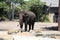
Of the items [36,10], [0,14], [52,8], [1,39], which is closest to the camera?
[1,39]

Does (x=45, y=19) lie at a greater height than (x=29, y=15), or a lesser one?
lesser

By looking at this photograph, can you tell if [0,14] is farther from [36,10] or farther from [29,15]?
[29,15]

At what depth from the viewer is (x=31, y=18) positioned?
1508 centimetres

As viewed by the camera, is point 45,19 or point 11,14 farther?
point 11,14

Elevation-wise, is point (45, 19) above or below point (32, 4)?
below

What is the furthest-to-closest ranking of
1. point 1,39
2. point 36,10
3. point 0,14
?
point 0,14 → point 36,10 → point 1,39

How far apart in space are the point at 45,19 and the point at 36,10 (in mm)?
2406

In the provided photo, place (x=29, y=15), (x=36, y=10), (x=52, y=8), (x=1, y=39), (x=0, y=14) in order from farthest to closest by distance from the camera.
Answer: (x=52, y=8)
(x=0, y=14)
(x=36, y=10)
(x=29, y=15)
(x=1, y=39)

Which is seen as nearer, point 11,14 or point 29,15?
point 29,15

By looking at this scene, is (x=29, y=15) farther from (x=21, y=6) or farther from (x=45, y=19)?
(x=21, y=6)

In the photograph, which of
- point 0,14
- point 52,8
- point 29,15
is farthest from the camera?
point 52,8

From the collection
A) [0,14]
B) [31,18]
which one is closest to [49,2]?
[0,14]

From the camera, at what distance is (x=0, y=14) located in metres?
37.0

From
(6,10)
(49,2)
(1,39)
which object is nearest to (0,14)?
(6,10)
